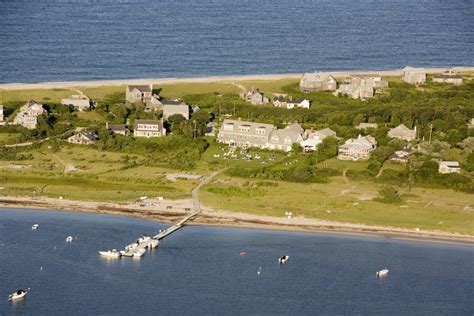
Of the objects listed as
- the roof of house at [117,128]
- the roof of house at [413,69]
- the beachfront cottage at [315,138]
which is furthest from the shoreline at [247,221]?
the roof of house at [413,69]

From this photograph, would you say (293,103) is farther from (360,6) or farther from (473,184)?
(360,6)

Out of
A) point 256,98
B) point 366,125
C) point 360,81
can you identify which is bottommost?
point 366,125

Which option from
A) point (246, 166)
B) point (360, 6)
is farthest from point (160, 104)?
point (360, 6)

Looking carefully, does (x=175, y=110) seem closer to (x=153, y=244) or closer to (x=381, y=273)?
(x=153, y=244)

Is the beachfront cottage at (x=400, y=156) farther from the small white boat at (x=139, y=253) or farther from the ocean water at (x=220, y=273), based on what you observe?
the small white boat at (x=139, y=253)

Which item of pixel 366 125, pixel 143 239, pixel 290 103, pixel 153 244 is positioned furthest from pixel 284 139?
pixel 153 244

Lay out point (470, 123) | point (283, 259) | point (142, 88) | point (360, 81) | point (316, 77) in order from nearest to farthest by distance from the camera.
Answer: point (283, 259)
point (470, 123)
point (142, 88)
point (360, 81)
point (316, 77)

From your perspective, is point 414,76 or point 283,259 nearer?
point 283,259
